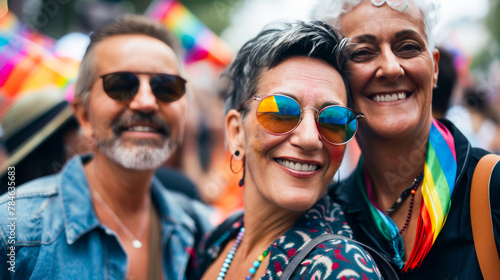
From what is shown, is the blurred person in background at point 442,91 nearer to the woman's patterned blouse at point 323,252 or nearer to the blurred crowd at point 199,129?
the blurred crowd at point 199,129

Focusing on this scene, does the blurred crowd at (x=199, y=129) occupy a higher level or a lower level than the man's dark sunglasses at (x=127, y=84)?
lower

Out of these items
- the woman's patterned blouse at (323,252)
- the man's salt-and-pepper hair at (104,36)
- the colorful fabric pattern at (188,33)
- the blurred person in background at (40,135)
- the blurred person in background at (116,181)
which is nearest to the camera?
the woman's patterned blouse at (323,252)

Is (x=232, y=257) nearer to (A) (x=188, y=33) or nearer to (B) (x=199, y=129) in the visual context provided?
(B) (x=199, y=129)

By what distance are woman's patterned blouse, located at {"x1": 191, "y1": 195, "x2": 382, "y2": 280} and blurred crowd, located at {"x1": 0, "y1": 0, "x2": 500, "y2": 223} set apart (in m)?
1.46

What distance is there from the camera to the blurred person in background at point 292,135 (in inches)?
69.0

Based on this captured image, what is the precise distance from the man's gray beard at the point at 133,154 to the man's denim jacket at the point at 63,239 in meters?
0.31

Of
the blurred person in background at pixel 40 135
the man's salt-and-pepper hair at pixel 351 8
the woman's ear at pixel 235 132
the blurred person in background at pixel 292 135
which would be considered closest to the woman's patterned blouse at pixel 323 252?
the blurred person in background at pixel 292 135

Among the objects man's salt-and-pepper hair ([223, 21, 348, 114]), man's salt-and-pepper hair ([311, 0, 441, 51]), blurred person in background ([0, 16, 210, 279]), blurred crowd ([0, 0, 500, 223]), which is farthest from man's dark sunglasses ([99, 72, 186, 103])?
man's salt-and-pepper hair ([311, 0, 441, 51])

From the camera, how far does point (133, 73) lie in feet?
8.11

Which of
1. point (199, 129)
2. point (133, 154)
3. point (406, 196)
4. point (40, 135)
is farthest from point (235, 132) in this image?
point (199, 129)

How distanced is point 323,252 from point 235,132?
2.73ft

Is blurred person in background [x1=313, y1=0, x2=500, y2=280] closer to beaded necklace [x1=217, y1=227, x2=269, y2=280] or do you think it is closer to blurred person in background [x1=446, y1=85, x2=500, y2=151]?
beaded necklace [x1=217, y1=227, x2=269, y2=280]

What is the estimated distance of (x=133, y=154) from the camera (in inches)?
99.3

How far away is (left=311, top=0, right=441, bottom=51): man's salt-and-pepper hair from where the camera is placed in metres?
2.03
